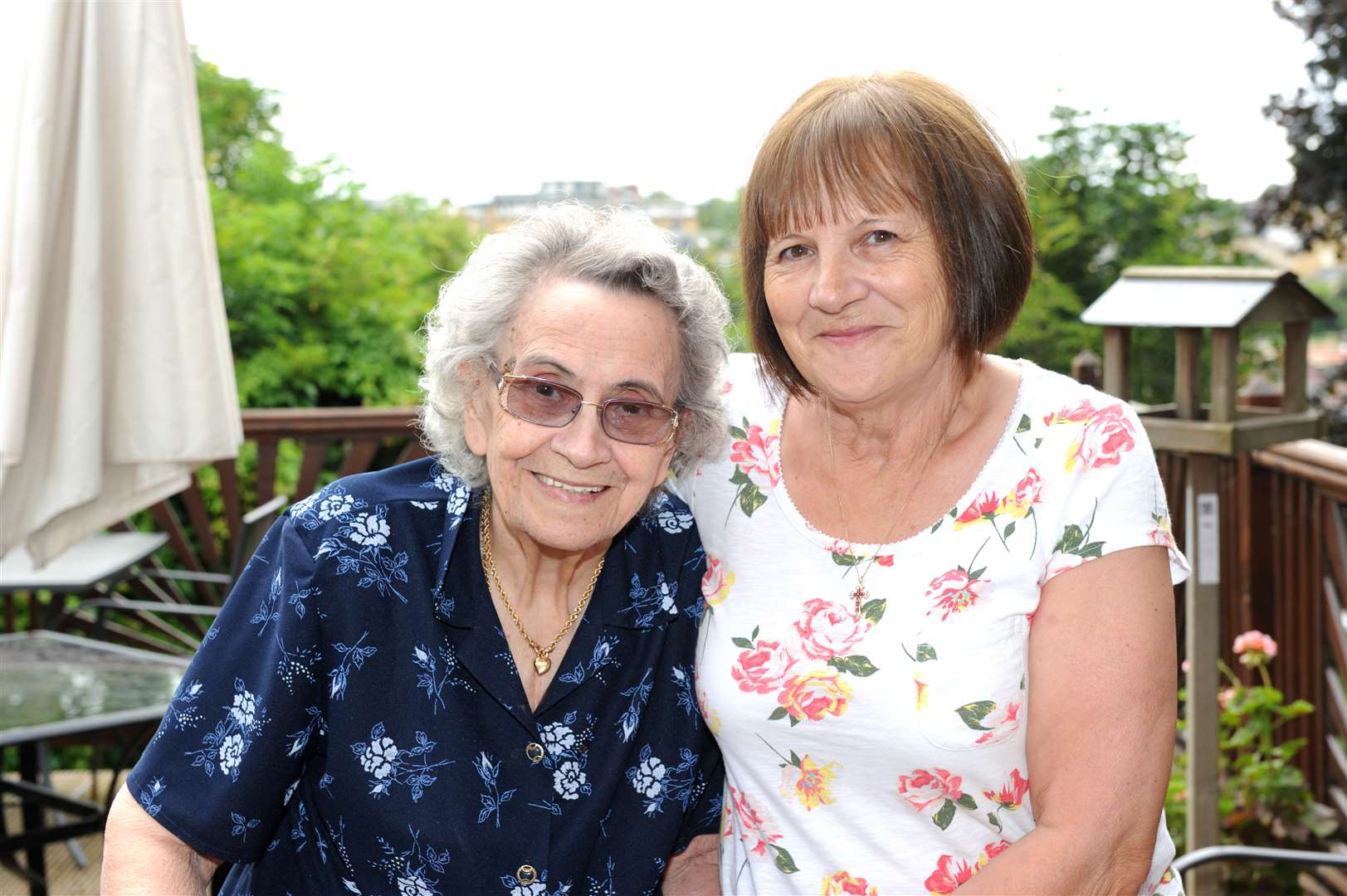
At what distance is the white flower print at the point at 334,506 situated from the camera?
1706 millimetres

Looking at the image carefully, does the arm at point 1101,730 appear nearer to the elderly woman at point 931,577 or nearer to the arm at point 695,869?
the elderly woman at point 931,577

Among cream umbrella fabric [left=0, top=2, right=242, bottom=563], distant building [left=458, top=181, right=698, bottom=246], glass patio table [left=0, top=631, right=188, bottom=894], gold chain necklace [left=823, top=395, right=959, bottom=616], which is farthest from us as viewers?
distant building [left=458, top=181, right=698, bottom=246]

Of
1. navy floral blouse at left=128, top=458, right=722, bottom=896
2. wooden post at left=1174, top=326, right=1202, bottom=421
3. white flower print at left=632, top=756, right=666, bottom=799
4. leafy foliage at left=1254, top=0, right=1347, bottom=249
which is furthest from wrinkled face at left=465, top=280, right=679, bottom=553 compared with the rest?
leafy foliage at left=1254, top=0, right=1347, bottom=249

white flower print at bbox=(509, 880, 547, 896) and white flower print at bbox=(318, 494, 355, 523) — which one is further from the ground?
white flower print at bbox=(318, 494, 355, 523)

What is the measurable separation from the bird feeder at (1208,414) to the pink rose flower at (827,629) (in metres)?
1.55

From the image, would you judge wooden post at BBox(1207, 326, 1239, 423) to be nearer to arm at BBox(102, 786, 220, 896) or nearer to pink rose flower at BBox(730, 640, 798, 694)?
pink rose flower at BBox(730, 640, 798, 694)

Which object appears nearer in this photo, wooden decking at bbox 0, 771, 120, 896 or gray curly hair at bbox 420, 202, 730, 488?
gray curly hair at bbox 420, 202, 730, 488

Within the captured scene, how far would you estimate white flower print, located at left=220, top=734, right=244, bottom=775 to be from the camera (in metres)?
1.60

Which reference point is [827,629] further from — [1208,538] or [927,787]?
[1208,538]

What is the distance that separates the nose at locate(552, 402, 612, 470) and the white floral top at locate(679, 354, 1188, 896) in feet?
1.01

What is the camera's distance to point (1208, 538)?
3053 mm

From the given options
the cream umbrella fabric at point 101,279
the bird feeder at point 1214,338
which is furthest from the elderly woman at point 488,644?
the bird feeder at point 1214,338

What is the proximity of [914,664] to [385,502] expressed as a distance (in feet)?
2.52

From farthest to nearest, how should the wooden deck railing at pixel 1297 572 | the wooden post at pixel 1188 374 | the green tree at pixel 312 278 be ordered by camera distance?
1. the green tree at pixel 312 278
2. the wooden deck railing at pixel 1297 572
3. the wooden post at pixel 1188 374
